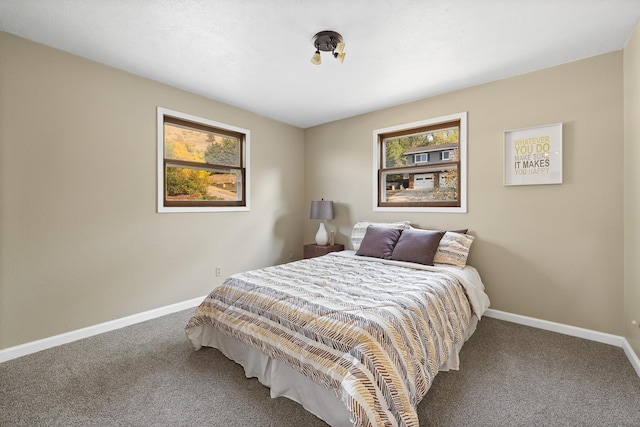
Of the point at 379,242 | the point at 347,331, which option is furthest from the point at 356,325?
the point at 379,242

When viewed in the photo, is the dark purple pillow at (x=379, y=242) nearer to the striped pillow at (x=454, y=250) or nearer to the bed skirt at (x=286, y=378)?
the striped pillow at (x=454, y=250)

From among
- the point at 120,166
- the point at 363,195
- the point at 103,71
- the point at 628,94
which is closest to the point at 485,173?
the point at 628,94

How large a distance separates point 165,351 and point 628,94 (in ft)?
13.9

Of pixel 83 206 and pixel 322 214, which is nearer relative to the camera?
pixel 83 206

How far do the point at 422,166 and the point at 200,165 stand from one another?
2.76 m

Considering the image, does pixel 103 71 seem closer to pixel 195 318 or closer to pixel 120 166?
pixel 120 166

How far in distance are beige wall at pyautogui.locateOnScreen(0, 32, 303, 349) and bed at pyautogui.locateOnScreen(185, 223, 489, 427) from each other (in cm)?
113

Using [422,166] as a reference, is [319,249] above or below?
below

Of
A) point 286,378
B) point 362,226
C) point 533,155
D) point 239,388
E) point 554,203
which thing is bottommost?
point 239,388

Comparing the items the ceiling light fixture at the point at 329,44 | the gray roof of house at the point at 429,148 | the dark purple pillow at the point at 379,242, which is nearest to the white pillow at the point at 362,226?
the dark purple pillow at the point at 379,242

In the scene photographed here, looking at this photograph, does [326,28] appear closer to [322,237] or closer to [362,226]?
[362,226]

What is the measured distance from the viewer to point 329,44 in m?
2.24

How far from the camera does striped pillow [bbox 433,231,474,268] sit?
111 inches

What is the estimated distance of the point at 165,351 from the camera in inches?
90.3
